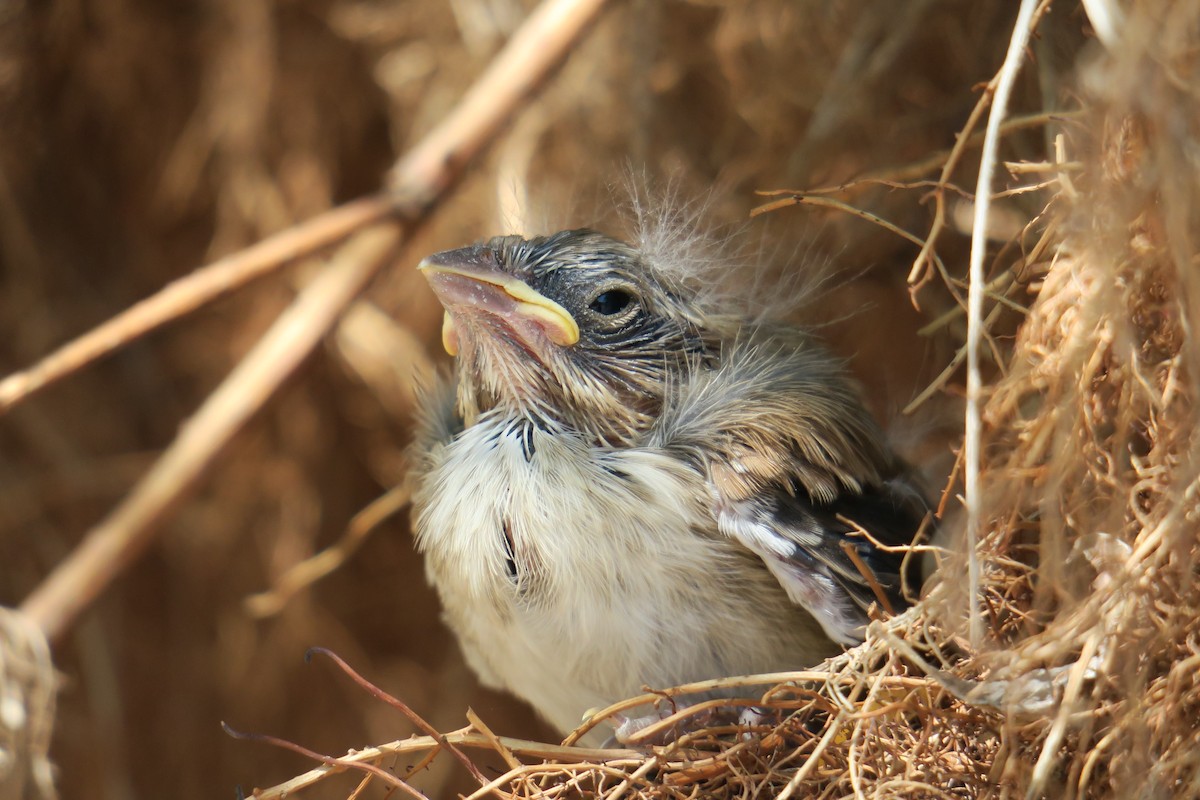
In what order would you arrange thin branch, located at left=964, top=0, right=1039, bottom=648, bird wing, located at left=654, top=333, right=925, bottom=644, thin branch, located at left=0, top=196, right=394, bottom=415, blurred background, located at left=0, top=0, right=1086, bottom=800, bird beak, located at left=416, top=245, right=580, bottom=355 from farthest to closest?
1. blurred background, located at left=0, top=0, right=1086, bottom=800
2. thin branch, located at left=0, top=196, right=394, bottom=415
3. bird beak, located at left=416, top=245, right=580, bottom=355
4. bird wing, located at left=654, top=333, right=925, bottom=644
5. thin branch, located at left=964, top=0, right=1039, bottom=648

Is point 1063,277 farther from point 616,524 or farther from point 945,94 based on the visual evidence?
point 945,94

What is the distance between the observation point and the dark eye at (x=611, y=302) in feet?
4.62

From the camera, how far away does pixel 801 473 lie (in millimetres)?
1298

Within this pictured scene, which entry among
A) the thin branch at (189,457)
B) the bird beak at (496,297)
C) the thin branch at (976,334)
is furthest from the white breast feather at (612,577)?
the thin branch at (189,457)

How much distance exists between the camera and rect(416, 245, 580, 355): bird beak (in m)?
1.34

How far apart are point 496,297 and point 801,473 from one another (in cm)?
41

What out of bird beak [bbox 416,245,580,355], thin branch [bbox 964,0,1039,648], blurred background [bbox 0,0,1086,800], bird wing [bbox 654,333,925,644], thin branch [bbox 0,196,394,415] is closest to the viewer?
thin branch [bbox 964,0,1039,648]

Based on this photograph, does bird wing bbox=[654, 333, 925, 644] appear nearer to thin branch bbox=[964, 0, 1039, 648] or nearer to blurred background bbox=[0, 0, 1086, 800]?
thin branch bbox=[964, 0, 1039, 648]

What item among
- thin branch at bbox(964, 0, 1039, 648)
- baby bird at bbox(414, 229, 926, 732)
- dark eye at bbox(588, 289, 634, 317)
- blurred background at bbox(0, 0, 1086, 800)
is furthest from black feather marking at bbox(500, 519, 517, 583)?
blurred background at bbox(0, 0, 1086, 800)

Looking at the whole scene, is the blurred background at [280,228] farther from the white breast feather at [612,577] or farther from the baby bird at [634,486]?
the white breast feather at [612,577]

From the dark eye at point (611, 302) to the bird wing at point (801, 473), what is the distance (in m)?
0.12

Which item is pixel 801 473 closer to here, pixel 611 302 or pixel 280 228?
pixel 611 302

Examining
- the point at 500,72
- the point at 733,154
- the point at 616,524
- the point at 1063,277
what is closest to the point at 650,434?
the point at 616,524

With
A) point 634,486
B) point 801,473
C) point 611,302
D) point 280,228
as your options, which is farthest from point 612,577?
point 280,228
